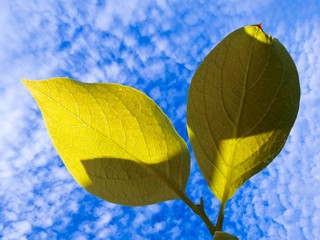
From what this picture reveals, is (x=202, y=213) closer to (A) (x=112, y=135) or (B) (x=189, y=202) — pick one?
(B) (x=189, y=202)

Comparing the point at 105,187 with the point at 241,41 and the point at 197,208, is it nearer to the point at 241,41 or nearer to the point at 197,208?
the point at 197,208

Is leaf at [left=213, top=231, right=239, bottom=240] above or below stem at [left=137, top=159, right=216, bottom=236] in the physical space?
below

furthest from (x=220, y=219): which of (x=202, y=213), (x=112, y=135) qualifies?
(x=112, y=135)

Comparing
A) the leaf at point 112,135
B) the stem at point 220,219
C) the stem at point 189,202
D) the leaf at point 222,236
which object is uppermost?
the leaf at point 112,135

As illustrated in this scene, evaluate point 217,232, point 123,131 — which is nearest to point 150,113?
point 123,131

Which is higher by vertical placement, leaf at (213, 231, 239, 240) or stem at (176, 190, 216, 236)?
stem at (176, 190, 216, 236)

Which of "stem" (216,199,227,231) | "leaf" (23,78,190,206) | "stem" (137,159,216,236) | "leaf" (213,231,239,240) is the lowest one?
"leaf" (213,231,239,240)
